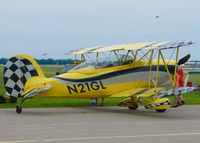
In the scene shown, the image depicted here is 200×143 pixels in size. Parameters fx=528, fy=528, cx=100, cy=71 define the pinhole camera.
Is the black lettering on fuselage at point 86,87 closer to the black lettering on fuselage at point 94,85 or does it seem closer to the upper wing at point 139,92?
the black lettering on fuselage at point 94,85

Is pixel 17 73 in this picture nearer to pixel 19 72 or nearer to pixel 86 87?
pixel 19 72

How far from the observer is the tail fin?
1992 cm

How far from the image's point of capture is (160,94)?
18.6 meters

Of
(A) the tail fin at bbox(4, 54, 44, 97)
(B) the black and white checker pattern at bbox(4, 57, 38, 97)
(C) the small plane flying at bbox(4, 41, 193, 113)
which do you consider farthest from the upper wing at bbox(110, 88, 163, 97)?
(B) the black and white checker pattern at bbox(4, 57, 38, 97)

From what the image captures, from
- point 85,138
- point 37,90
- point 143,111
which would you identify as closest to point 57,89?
point 37,90

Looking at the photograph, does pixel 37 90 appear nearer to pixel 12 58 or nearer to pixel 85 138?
pixel 12 58

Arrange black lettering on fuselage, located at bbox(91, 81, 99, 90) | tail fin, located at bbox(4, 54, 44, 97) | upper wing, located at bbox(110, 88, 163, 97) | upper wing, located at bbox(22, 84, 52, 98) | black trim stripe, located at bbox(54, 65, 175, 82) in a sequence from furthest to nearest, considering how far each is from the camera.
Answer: tail fin, located at bbox(4, 54, 44, 97), black lettering on fuselage, located at bbox(91, 81, 99, 90), black trim stripe, located at bbox(54, 65, 175, 82), upper wing, located at bbox(110, 88, 163, 97), upper wing, located at bbox(22, 84, 52, 98)

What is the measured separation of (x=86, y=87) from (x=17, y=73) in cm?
277

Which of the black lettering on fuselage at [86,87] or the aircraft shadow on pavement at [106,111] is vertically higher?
the black lettering on fuselage at [86,87]

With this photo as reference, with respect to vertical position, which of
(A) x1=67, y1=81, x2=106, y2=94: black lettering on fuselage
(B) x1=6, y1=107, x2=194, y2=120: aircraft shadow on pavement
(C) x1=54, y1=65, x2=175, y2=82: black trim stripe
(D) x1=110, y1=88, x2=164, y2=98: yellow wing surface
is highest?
(C) x1=54, y1=65, x2=175, y2=82: black trim stripe

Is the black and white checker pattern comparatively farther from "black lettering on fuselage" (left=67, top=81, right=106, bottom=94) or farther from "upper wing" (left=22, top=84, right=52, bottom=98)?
"black lettering on fuselage" (left=67, top=81, right=106, bottom=94)

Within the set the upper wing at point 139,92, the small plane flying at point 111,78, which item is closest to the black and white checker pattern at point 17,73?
the small plane flying at point 111,78

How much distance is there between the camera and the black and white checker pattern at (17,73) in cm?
1995

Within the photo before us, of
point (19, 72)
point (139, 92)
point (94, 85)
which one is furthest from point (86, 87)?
point (19, 72)
